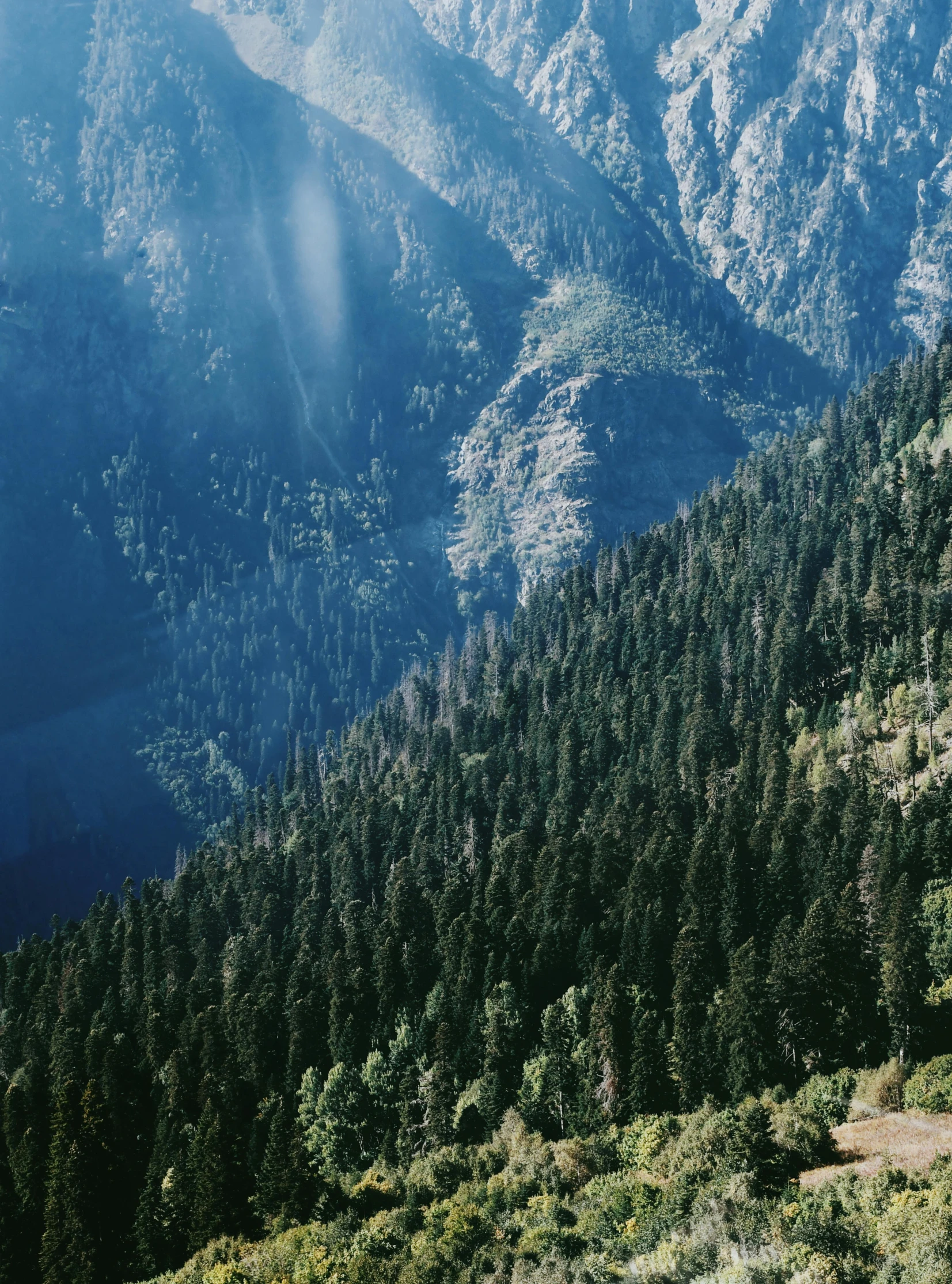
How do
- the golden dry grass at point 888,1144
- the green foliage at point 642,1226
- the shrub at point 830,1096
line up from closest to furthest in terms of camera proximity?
the green foliage at point 642,1226 < the golden dry grass at point 888,1144 < the shrub at point 830,1096

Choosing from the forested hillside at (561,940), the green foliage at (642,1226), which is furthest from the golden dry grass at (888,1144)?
A: the forested hillside at (561,940)

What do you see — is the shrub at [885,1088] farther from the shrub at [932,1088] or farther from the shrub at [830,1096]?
the shrub at [830,1096]

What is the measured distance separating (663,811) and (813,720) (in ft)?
83.9

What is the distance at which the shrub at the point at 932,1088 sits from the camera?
7031cm

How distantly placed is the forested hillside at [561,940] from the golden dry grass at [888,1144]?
3726 mm

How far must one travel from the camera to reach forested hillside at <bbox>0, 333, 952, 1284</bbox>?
87.9 metres

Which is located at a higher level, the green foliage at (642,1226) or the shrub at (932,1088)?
the shrub at (932,1088)

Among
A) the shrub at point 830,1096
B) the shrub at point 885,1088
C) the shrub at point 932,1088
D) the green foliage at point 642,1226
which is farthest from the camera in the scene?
the shrub at point 830,1096

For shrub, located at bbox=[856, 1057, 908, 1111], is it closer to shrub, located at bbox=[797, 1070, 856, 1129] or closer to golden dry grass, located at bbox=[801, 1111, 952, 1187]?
shrub, located at bbox=[797, 1070, 856, 1129]

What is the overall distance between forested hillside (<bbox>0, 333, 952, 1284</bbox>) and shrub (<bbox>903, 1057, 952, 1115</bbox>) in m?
9.63

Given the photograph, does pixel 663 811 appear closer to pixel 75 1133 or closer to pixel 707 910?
pixel 707 910

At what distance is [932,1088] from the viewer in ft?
236

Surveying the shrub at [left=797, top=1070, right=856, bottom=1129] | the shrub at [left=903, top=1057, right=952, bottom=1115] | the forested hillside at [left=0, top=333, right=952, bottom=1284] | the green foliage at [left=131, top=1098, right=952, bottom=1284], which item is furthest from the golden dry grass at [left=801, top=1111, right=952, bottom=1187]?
the forested hillside at [left=0, top=333, right=952, bottom=1284]

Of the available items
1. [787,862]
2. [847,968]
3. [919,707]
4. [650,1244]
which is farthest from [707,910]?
[650,1244]
